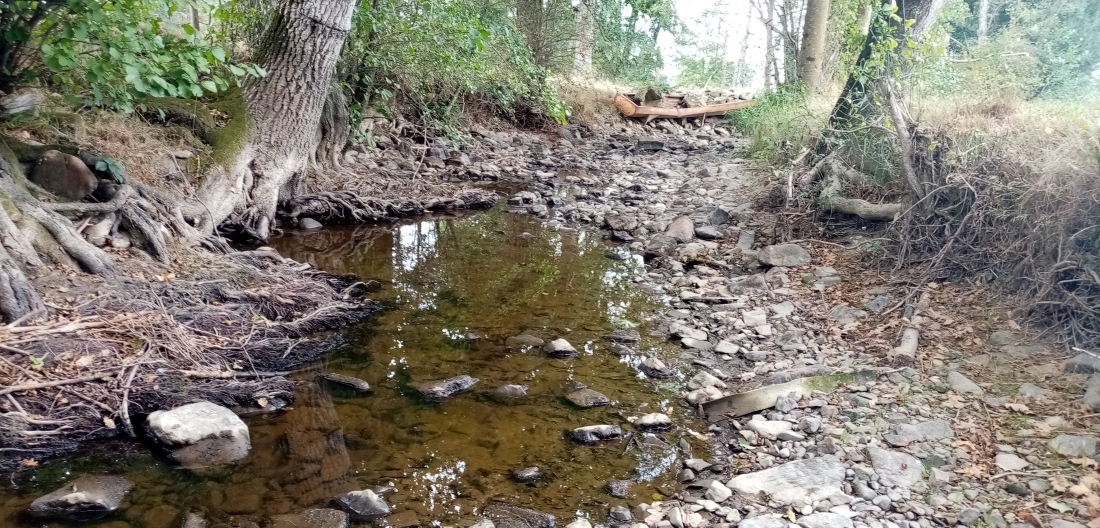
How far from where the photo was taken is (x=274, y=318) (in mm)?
4699

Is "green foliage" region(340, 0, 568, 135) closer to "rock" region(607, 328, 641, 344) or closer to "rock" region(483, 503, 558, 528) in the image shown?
"rock" region(607, 328, 641, 344)

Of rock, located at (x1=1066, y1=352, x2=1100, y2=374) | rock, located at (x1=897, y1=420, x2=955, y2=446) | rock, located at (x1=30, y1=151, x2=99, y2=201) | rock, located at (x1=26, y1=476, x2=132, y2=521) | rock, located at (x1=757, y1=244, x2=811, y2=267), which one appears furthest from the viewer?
rock, located at (x1=757, y1=244, x2=811, y2=267)

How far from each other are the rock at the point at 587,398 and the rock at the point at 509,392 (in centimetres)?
28

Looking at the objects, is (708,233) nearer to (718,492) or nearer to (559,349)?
(559,349)

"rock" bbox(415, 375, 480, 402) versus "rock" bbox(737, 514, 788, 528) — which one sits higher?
"rock" bbox(415, 375, 480, 402)

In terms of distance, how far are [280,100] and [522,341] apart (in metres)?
4.21

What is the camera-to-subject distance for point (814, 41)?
36.1 ft

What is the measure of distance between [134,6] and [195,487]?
3.20 metres

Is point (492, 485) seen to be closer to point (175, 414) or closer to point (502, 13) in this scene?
point (175, 414)

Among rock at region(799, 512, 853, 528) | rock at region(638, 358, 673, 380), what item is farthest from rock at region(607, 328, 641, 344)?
rock at region(799, 512, 853, 528)

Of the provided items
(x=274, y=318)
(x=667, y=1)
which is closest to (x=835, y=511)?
(x=274, y=318)

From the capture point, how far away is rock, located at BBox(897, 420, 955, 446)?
332 centimetres

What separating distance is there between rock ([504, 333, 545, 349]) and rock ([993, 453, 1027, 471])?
2779 mm

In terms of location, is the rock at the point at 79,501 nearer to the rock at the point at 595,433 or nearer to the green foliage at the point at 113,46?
the rock at the point at 595,433
